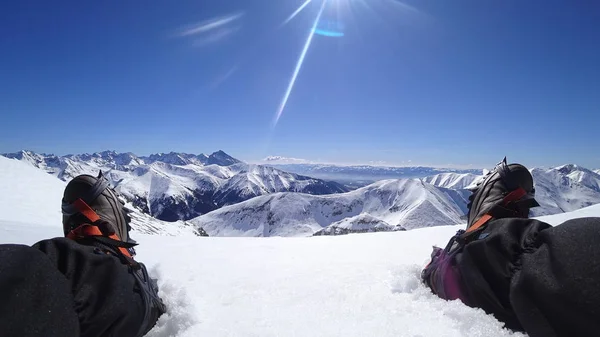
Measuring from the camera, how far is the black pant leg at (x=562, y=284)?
116cm

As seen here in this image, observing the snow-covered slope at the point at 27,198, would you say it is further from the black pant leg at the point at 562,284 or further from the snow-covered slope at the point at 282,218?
the snow-covered slope at the point at 282,218

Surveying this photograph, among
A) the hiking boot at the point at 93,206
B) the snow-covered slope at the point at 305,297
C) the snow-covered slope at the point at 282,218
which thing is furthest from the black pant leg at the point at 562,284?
the snow-covered slope at the point at 282,218

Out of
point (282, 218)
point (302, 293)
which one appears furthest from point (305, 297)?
point (282, 218)

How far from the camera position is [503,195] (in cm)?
249

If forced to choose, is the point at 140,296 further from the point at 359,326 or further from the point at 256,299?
the point at 359,326

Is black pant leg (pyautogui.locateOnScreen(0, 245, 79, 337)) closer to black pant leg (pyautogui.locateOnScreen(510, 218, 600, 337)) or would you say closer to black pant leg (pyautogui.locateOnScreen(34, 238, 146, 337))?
black pant leg (pyautogui.locateOnScreen(34, 238, 146, 337))

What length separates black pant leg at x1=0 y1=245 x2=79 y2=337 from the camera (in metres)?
1.00

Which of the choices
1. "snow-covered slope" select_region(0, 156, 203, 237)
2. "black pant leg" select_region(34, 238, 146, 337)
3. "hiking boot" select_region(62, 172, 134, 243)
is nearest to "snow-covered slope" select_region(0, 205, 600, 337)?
"black pant leg" select_region(34, 238, 146, 337)

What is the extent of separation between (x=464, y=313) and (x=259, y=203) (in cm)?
19436

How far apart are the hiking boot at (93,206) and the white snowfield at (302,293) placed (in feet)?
1.69

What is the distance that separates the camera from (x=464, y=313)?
1.65 metres

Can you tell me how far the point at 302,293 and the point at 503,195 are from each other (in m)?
1.77

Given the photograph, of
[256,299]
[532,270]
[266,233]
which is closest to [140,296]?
[256,299]

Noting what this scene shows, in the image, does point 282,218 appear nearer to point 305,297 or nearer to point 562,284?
point 305,297
